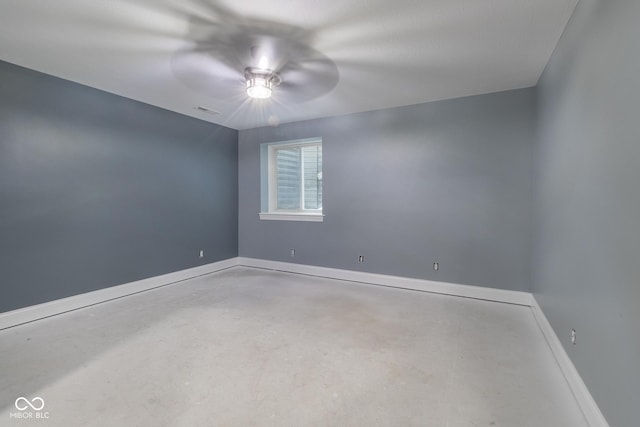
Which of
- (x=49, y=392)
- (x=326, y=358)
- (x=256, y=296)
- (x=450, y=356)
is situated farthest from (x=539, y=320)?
(x=49, y=392)

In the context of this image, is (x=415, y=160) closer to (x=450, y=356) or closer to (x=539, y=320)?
(x=539, y=320)

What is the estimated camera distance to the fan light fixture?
8.48 feet

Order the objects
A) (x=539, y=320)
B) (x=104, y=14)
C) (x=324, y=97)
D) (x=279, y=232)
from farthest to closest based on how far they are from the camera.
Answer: (x=279, y=232) < (x=324, y=97) < (x=539, y=320) < (x=104, y=14)

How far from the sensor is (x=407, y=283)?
3773 millimetres

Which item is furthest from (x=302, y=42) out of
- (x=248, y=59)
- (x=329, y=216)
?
(x=329, y=216)

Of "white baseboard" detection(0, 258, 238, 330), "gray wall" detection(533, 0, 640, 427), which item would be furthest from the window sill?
"gray wall" detection(533, 0, 640, 427)

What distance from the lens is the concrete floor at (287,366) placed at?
1.57 metres

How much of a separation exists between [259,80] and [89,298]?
9.90ft

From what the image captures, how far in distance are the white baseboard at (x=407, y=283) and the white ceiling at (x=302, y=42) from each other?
2.31 metres

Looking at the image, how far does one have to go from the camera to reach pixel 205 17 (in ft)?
6.26

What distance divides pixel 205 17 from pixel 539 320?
12.3 ft

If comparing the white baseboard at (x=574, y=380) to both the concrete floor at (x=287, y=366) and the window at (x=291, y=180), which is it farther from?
the window at (x=291, y=180)

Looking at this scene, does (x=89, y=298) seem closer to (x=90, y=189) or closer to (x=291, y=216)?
(x=90, y=189)

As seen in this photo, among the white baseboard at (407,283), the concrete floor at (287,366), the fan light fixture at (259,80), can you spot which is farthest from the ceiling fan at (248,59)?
the white baseboard at (407,283)
